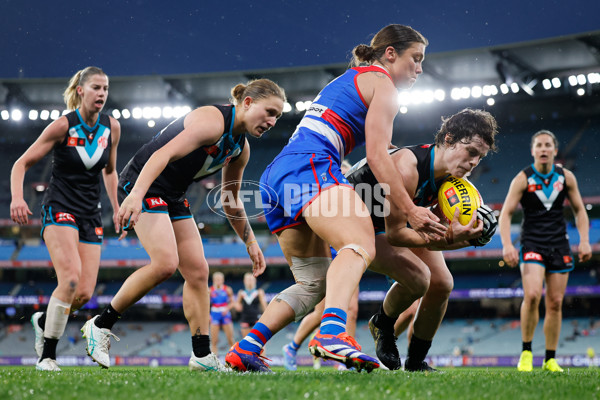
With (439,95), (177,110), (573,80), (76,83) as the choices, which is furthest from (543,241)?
(177,110)

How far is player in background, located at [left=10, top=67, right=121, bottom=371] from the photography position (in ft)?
14.7

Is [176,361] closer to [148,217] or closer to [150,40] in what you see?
[150,40]

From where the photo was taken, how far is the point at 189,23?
18.2 metres

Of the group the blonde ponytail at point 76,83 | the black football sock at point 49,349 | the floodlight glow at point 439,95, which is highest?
the floodlight glow at point 439,95

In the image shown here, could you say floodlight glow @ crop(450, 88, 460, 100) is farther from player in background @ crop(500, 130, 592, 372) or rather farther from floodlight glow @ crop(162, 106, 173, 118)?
player in background @ crop(500, 130, 592, 372)

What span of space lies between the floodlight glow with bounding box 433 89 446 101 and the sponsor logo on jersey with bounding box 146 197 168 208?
1796 cm

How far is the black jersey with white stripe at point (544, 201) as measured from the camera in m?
6.81

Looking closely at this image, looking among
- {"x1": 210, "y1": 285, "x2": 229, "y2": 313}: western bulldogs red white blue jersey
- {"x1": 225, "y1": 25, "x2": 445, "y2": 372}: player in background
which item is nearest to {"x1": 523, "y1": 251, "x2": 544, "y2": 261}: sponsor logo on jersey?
{"x1": 225, "y1": 25, "x2": 445, "y2": 372}: player in background

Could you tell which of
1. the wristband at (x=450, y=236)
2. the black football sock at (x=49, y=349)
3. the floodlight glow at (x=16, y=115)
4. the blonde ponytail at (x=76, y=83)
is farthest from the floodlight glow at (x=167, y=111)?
the wristband at (x=450, y=236)

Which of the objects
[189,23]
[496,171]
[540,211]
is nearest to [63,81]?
[189,23]

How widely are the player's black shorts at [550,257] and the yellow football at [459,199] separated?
10.4 feet

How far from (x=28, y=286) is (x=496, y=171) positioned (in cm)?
2067

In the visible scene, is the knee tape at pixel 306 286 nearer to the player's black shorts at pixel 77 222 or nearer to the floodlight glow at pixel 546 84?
the player's black shorts at pixel 77 222

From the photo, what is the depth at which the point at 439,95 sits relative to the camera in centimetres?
2072
